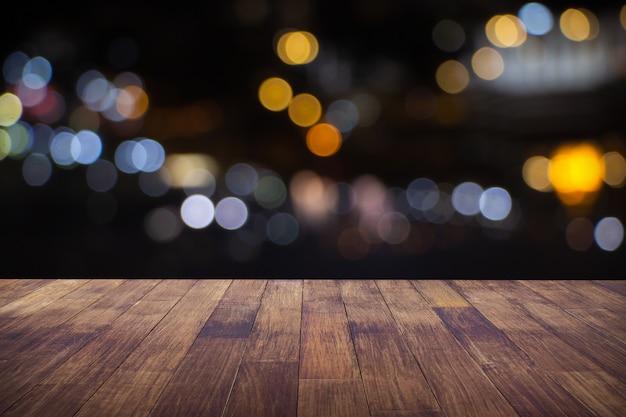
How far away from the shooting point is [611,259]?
285 centimetres

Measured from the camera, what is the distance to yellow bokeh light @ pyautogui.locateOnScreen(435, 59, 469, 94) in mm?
2812

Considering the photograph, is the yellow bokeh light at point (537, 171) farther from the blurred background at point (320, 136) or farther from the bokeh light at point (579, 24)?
the bokeh light at point (579, 24)

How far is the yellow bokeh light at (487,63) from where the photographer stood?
2.81 meters

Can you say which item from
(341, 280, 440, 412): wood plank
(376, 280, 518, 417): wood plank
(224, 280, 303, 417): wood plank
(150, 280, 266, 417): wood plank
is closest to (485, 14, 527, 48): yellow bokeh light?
(376, 280, 518, 417): wood plank

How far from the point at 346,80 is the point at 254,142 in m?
0.52

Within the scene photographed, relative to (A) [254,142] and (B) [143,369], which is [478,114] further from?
(B) [143,369]

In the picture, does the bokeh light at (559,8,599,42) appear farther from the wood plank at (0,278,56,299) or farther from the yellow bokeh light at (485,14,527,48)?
the wood plank at (0,278,56,299)

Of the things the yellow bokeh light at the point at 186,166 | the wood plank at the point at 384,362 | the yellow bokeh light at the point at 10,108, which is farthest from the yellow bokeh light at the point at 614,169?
the yellow bokeh light at the point at 10,108

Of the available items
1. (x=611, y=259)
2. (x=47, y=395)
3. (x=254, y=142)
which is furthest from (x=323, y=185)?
(x=47, y=395)

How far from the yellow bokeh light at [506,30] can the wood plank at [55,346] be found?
196cm

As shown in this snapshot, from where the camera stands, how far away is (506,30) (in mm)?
2803

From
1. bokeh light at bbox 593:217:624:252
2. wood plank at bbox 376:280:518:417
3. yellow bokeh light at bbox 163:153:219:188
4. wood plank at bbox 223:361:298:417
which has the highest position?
yellow bokeh light at bbox 163:153:219:188

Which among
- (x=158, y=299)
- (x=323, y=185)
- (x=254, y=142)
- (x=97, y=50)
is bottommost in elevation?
(x=158, y=299)

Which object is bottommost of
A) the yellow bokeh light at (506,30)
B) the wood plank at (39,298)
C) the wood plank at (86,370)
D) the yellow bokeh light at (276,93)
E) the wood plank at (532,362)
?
the wood plank at (39,298)
